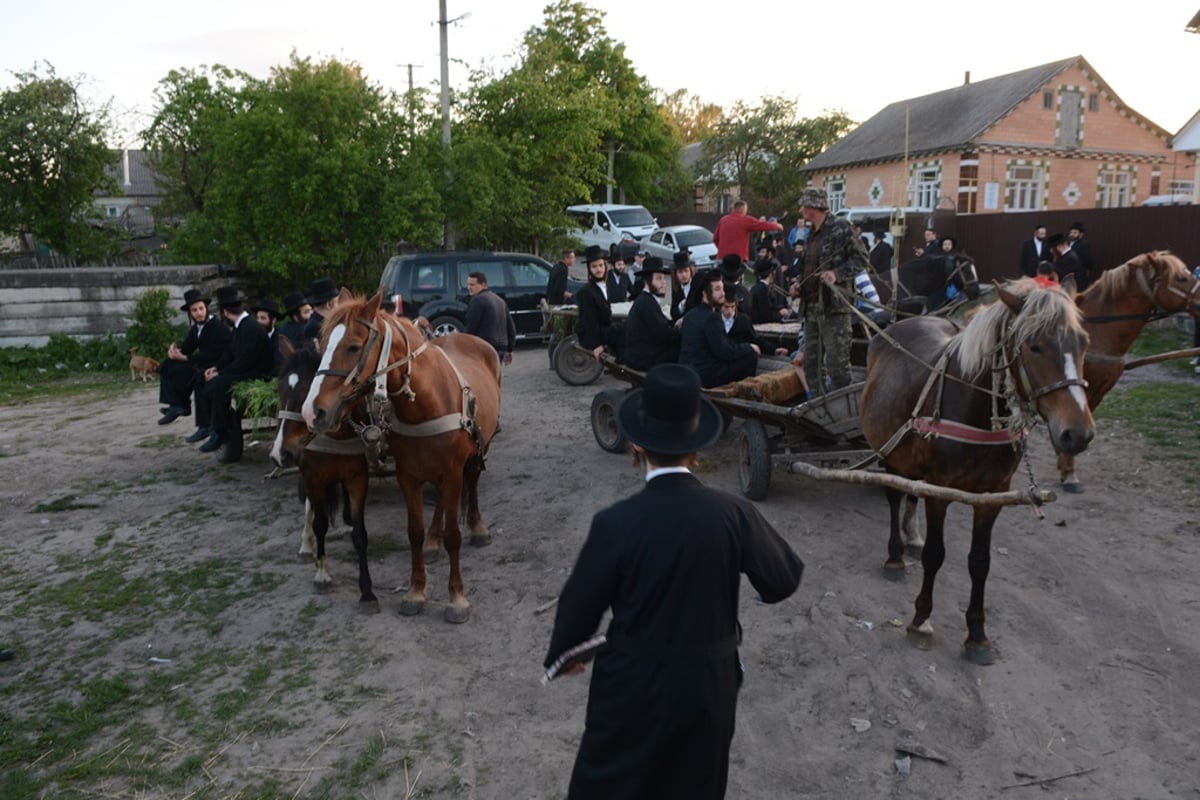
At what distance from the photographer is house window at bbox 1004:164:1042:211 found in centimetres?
3209

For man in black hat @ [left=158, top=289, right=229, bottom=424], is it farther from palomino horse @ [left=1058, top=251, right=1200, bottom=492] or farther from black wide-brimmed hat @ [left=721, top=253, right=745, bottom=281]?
palomino horse @ [left=1058, top=251, right=1200, bottom=492]

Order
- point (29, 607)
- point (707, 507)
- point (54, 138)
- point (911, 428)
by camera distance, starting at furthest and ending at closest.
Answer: point (54, 138), point (29, 607), point (911, 428), point (707, 507)

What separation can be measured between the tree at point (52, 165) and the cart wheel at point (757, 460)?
18.2m

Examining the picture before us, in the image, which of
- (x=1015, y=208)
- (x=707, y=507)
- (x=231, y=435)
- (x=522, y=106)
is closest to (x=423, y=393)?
(x=707, y=507)

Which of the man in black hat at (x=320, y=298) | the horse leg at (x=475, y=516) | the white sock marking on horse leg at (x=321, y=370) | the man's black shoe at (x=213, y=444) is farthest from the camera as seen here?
the man's black shoe at (x=213, y=444)

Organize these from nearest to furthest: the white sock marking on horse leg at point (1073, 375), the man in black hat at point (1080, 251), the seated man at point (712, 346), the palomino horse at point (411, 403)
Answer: the white sock marking on horse leg at point (1073, 375) → the palomino horse at point (411, 403) → the seated man at point (712, 346) → the man in black hat at point (1080, 251)

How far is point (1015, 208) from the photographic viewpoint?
32.5 meters

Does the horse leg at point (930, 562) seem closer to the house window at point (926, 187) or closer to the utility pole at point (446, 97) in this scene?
the utility pole at point (446, 97)

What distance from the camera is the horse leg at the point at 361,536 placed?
5926 mm

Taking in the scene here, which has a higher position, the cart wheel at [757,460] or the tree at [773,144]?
the tree at [773,144]

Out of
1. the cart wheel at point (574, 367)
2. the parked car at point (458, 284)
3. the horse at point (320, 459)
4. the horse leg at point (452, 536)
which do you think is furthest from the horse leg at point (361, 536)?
the parked car at point (458, 284)

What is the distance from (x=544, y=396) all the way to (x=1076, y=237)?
10.8 metres

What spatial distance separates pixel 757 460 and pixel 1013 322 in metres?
3.10

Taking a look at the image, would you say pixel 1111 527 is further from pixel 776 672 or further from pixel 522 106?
pixel 522 106
